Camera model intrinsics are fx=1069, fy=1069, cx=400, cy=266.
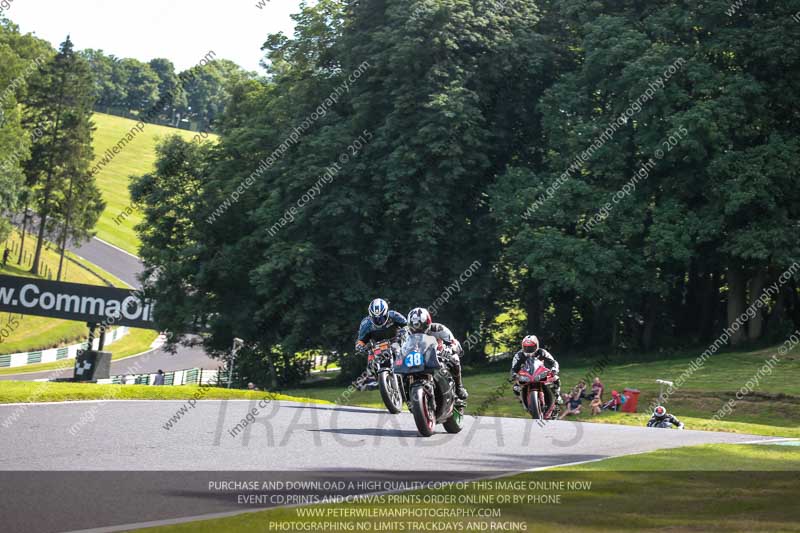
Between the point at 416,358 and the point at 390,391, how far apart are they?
3.85 meters

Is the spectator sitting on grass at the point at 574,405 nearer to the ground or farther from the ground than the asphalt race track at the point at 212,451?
farther from the ground

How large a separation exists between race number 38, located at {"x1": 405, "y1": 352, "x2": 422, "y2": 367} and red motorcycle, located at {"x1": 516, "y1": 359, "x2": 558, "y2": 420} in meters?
7.07

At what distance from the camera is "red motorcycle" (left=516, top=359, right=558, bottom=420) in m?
20.1

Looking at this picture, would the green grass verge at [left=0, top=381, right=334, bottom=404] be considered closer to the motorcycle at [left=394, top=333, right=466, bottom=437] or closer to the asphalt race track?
the asphalt race track

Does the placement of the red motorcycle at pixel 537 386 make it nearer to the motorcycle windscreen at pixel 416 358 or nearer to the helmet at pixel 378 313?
the helmet at pixel 378 313

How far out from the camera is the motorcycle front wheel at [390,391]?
16812mm

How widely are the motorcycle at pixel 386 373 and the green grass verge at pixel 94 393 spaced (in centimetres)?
375

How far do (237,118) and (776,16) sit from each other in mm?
24468

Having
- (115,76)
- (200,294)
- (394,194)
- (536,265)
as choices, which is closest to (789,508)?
(536,265)

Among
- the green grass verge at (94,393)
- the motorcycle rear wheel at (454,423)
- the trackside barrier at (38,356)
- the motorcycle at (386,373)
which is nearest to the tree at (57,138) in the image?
the trackside barrier at (38,356)

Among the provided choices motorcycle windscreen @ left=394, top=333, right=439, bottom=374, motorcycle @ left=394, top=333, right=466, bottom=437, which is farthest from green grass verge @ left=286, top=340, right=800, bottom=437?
motorcycle windscreen @ left=394, top=333, right=439, bottom=374

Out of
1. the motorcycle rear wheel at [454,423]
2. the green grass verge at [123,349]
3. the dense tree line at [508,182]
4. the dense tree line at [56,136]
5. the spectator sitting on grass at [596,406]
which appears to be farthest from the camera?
the dense tree line at [56,136]

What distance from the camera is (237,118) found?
165 feet

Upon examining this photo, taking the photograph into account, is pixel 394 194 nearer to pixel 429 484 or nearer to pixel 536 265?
pixel 536 265
